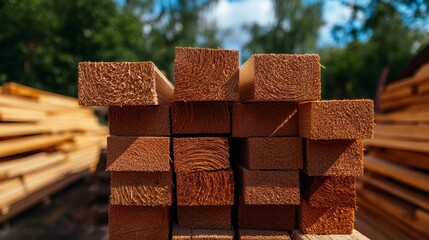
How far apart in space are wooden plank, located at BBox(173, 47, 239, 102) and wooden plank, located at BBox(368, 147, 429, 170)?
2.94 meters

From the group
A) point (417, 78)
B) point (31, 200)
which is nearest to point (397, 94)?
point (417, 78)

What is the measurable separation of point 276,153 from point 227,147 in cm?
27

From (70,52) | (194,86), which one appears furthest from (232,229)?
(70,52)

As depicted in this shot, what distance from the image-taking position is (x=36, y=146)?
4977 millimetres

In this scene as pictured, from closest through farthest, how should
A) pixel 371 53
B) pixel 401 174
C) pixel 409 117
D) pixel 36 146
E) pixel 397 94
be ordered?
pixel 401 174 < pixel 409 117 < pixel 36 146 < pixel 397 94 < pixel 371 53

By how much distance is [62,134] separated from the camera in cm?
614

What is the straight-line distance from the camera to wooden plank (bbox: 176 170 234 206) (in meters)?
1.76

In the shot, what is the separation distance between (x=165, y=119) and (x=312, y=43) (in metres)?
20.9

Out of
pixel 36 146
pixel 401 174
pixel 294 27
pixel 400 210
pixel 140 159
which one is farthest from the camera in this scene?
pixel 294 27

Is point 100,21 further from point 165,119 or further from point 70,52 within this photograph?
point 165,119

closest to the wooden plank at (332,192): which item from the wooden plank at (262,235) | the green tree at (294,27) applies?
the wooden plank at (262,235)

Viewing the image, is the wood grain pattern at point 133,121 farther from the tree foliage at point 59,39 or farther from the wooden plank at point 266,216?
the tree foliage at point 59,39

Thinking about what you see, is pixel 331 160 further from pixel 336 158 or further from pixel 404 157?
pixel 404 157

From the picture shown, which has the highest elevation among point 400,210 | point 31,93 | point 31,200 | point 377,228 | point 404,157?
point 31,93
